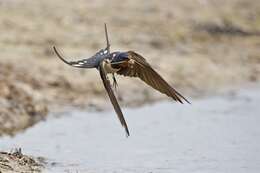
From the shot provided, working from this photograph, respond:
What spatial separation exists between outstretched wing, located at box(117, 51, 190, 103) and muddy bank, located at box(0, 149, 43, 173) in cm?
111

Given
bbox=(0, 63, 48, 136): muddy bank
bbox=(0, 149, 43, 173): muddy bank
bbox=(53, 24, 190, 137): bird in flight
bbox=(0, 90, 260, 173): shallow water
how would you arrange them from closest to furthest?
bbox=(53, 24, 190, 137): bird in flight < bbox=(0, 149, 43, 173): muddy bank < bbox=(0, 90, 260, 173): shallow water < bbox=(0, 63, 48, 136): muddy bank

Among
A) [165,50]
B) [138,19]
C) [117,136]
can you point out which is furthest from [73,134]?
[138,19]

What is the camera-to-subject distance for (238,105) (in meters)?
10.5

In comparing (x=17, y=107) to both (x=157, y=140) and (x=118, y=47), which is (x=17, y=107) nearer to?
(x=157, y=140)

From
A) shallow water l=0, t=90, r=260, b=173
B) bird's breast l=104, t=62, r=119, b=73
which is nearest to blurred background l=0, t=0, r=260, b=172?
shallow water l=0, t=90, r=260, b=173

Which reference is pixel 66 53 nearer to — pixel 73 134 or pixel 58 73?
pixel 58 73

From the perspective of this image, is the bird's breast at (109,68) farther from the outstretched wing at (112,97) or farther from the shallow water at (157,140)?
the shallow water at (157,140)

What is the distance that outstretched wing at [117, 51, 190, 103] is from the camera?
15.6ft

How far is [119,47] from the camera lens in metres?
12.1

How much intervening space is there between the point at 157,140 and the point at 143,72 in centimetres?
285

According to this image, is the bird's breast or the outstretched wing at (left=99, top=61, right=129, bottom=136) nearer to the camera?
the outstretched wing at (left=99, top=61, right=129, bottom=136)

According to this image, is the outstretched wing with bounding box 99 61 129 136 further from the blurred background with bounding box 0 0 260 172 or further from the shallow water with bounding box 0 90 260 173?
the blurred background with bounding box 0 0 260 172

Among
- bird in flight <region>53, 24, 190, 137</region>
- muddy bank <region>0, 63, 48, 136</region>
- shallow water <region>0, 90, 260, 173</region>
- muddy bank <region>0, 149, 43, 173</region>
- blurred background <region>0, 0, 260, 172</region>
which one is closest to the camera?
bird in flight <region>53, 24, 190, 137</region>

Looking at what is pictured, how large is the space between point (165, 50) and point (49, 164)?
6757 millimetres
